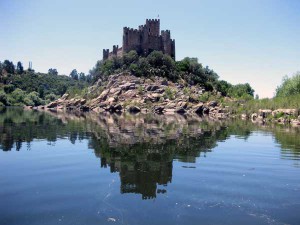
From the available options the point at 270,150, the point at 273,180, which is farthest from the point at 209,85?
the point at 273,180

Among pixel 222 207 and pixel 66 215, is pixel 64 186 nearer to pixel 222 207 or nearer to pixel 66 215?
pixel 66 215

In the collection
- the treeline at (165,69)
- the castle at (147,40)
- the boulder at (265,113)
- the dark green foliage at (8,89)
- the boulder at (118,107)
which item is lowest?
the boulder at (265,113)

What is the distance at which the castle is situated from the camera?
433 ft

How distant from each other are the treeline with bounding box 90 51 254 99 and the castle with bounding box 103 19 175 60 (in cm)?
488

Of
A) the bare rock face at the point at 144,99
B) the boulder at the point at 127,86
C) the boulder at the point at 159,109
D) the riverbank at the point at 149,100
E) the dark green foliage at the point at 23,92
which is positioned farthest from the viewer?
the dark green foliage at the point at 23,92

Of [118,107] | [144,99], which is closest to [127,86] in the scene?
[144,99]

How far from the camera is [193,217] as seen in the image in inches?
386

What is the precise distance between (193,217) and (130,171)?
5885mm

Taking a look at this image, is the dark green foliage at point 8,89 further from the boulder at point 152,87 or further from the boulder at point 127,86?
the boulder at point 152,87

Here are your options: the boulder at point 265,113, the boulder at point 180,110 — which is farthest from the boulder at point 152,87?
the boulder at point 265,113

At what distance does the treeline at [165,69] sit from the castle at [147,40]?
488 cm

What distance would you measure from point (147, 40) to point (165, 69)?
15.9 m

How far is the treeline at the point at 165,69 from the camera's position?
4924 inches

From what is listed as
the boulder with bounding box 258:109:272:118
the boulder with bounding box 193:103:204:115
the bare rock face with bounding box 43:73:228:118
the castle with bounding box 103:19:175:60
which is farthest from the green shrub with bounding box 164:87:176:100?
the boulder with bounding box 258:109:272:118
